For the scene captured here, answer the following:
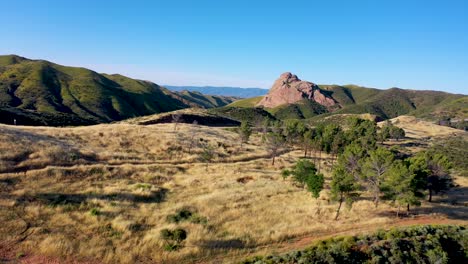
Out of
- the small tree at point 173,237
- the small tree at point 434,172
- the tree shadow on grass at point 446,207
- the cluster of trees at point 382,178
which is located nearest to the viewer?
the small tree at point 173,237

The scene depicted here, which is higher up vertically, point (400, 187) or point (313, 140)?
point (400, 187)

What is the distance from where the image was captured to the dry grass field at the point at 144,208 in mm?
25297

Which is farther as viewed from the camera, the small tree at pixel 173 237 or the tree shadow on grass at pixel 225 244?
the tree shadow on grass at pixel 225 244

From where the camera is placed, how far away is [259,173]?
209 ft

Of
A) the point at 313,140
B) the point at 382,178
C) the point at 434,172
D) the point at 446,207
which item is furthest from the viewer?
the point at 313,140

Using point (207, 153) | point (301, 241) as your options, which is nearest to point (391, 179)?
point (301, 241)

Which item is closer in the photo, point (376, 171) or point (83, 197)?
point (83, 197)

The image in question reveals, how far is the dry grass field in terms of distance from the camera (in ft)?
83.0

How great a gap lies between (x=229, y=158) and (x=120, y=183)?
1457 inches

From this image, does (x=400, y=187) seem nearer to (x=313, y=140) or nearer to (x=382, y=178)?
(x=382, y=178)

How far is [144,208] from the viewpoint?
36.8m

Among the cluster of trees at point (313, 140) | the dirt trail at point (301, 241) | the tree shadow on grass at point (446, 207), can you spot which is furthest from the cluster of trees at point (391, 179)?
the cluster of trees at point (313, 140)

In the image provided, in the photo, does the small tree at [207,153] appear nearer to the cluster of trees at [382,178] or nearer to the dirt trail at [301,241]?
the cluster of trees at [382,178]

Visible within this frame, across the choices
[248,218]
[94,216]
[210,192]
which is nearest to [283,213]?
[248,218]
